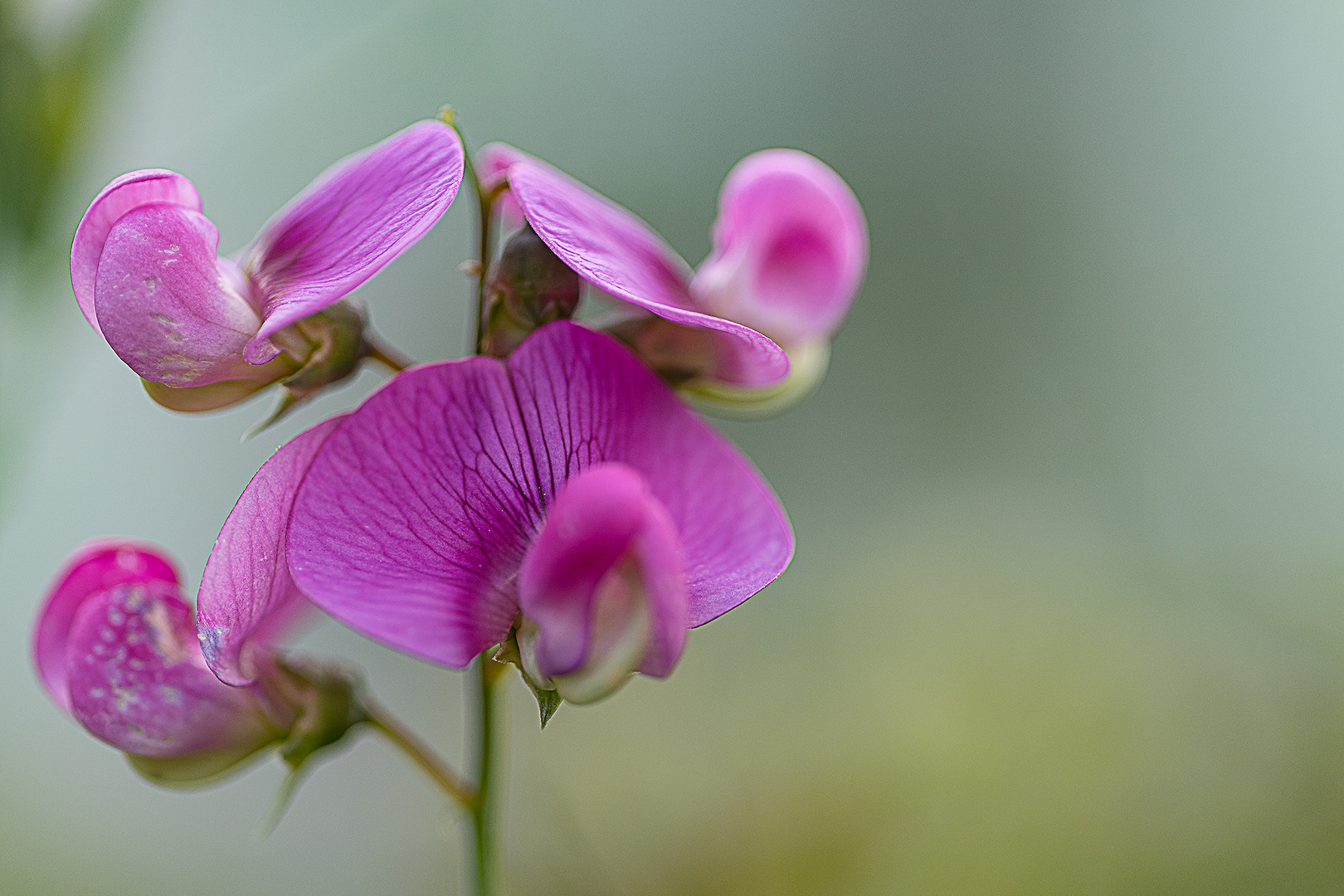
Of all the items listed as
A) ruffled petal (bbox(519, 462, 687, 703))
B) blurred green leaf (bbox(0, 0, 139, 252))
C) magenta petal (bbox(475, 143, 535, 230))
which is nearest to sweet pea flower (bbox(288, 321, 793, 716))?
ruffled petal (bbox(519, 462, 687, 703))

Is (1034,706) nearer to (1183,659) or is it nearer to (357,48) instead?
(1183,659)

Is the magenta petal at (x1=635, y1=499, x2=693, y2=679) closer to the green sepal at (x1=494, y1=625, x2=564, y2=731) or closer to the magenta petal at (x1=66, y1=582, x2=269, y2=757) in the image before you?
the green sepal at (x1=494, y1=625, x2=564, y2=731)

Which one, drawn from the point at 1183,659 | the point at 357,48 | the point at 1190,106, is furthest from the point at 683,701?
the point at 1190,106

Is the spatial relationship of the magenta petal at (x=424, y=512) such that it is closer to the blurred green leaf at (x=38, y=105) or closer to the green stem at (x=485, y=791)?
Result: the green stem at (x=485, y=791)

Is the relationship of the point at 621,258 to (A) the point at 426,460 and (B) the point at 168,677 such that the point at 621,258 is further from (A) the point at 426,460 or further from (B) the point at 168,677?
(B) the point at 168,677

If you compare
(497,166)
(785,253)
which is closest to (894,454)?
(785,253)

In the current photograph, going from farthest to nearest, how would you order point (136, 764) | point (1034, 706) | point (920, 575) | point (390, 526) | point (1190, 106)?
1. point (1190, 106)
2. point (920, 575)
3. point (1034, 706)
4. point (136, 764)
5. point (390, 526)
